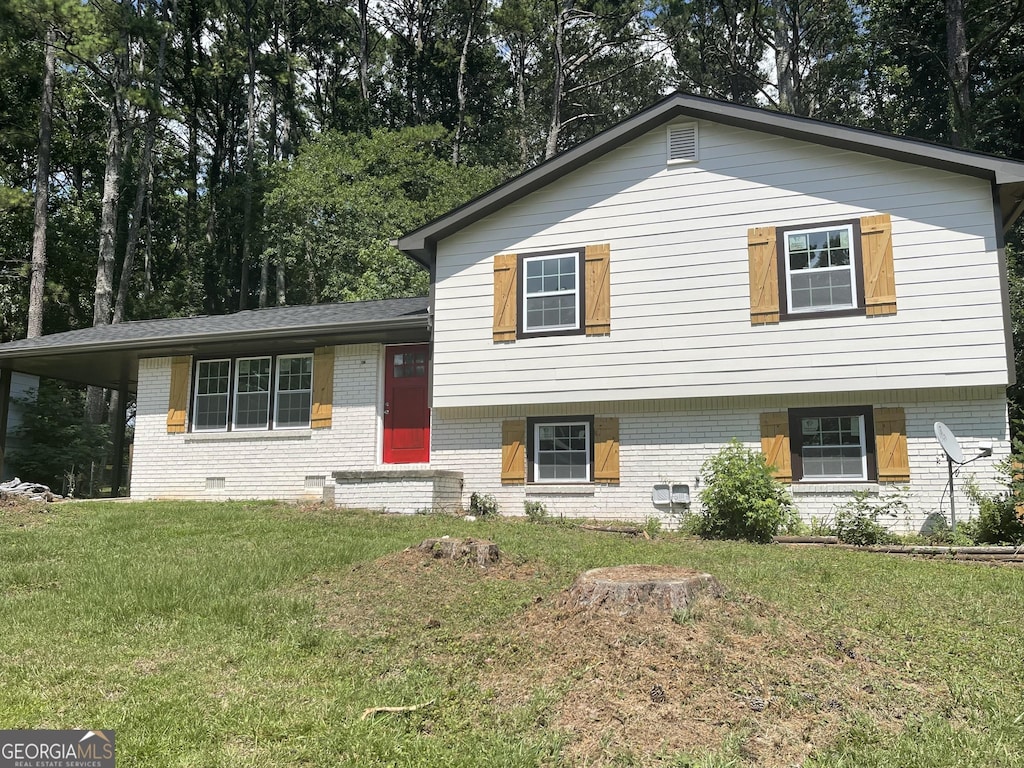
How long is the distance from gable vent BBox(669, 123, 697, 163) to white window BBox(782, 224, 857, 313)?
1967 millimetres

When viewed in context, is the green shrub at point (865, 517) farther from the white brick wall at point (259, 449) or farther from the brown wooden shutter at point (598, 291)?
the white brick wall at point (259, 449)

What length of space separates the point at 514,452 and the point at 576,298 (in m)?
2.65

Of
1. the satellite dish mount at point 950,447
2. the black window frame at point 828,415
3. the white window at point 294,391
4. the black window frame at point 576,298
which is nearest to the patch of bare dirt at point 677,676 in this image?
the satellite dish mount at point 950,447

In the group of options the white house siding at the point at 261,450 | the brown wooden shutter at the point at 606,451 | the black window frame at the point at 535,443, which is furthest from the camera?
the white house siding at the point at 261,450

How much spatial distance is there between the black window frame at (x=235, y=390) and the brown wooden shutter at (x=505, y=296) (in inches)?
154

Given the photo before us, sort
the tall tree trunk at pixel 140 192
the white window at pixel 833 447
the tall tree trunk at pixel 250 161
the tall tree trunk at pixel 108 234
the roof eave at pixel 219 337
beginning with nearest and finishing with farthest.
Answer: the white window at pixel 833 447
the roof eave at pixel 219 337
the tall tree trunk at pixel 108 234
the tall tree trunk at pixel 140 192
the tall tree trunk at pixel 250 161

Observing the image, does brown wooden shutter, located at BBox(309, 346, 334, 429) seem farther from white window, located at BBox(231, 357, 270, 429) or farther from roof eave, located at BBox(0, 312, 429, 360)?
white window, located at BBox(231, 357, 270, 429)

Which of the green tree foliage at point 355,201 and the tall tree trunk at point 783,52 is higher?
the tall tree trunk at point 783,52

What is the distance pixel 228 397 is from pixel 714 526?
31.5ft

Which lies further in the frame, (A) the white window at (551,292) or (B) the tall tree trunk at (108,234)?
(B) the tall tree trunk at (108,234)

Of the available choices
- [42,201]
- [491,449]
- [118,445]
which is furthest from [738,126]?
[42,201]

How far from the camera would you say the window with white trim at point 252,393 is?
15.2 meters

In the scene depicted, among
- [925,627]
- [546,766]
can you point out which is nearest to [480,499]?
[925,627]

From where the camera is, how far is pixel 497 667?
4594mm
